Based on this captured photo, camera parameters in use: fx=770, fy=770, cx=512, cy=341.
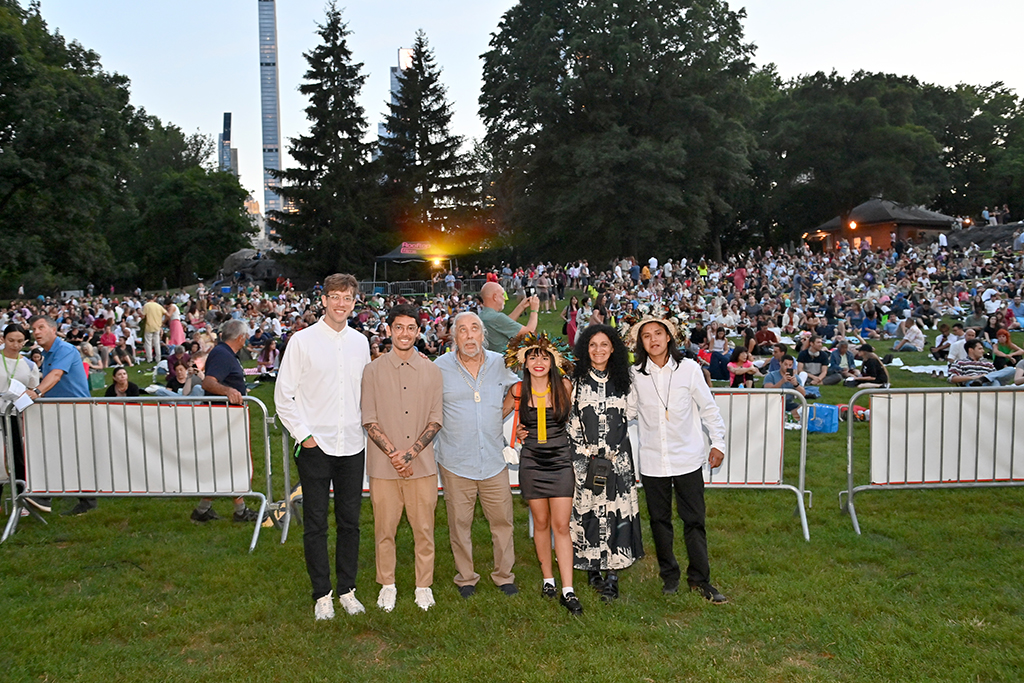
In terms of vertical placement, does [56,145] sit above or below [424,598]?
above

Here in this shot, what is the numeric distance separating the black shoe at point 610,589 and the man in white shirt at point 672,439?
34cm

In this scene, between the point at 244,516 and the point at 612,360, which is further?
the point at 244,516

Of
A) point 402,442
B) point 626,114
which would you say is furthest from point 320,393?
point 626,114

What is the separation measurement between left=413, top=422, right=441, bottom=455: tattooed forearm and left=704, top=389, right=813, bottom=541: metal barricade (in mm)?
2719

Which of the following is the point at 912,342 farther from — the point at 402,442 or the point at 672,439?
the point at 402,442

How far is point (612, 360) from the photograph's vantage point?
16.1ft

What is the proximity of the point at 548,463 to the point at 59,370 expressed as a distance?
15.2ft

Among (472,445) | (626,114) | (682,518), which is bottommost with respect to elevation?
(682,518)

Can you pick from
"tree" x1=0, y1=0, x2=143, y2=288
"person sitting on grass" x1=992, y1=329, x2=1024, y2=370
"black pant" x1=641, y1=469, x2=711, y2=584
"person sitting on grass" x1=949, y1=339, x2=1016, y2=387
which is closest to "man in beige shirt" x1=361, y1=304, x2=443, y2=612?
"black pant" x1=641, y1=469, x2=711, y2=584

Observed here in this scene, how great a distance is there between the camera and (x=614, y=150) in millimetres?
42406

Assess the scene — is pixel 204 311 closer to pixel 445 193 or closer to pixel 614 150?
pixel 614 150

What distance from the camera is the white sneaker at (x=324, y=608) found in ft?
15.5

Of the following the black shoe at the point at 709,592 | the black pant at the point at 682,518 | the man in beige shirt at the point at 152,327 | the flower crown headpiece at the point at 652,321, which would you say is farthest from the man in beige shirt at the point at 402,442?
the man in beige shirt at the point at 152,327

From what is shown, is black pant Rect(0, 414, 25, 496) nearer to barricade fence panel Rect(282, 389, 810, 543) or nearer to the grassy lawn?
the grassy lawn
